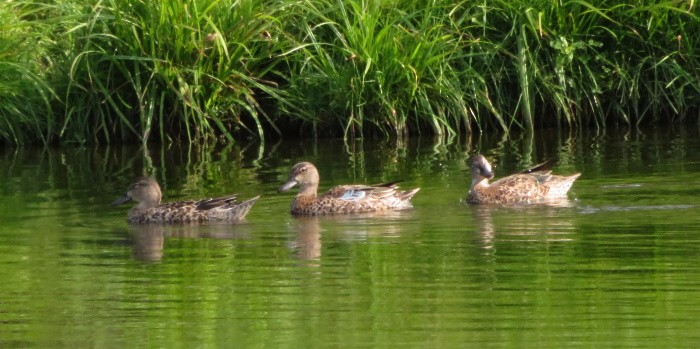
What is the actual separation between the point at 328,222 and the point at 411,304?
3613 millimetres

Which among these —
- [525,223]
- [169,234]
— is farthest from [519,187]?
[169,234]

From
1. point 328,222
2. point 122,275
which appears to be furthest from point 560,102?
point 122,275

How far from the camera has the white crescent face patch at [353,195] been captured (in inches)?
462

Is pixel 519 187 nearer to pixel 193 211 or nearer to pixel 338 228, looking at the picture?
pixel 338 228

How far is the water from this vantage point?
286 inches

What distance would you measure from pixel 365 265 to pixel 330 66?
732cm

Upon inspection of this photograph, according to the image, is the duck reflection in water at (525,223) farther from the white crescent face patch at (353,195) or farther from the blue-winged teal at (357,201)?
the white crescent face patch at (353,195)

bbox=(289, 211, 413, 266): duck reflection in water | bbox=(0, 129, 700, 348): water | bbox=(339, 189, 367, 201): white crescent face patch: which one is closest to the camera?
bbox=(0, 129, 700, 348): water

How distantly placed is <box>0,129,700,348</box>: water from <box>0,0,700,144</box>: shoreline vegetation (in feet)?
5.44

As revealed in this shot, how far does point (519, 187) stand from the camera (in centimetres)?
1219

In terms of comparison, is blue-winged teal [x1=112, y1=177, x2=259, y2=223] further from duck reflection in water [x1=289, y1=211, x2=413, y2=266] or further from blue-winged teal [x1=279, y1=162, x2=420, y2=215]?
blue-winged teal [x1=279, y1=162, x2=420, y2=215]

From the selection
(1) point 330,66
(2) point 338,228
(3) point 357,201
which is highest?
(1) point 330,66

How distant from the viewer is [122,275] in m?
9.00

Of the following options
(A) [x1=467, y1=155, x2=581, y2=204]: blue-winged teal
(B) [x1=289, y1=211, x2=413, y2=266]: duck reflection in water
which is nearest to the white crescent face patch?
(B) [x1=289, y1=211, x2=413, y2=266]: duck reflection in water
